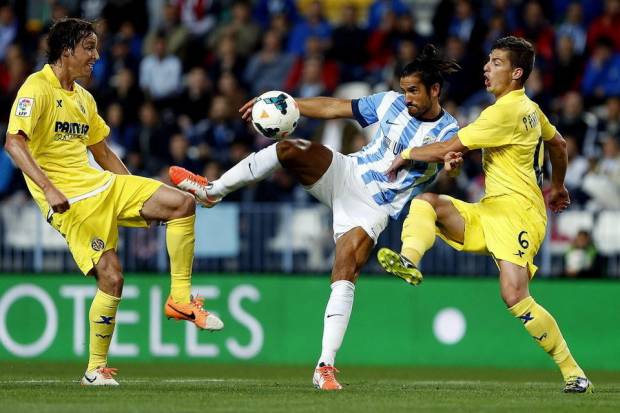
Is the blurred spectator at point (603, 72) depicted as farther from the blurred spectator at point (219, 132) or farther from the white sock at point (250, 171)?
the white sock at point (250, 171)

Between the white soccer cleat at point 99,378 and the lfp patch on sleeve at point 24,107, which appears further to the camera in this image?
the white soccer cleat at point 99,378

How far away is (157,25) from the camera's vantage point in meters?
22.5

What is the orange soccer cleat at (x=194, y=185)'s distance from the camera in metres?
11.1

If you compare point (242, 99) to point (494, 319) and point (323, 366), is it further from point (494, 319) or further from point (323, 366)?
point (323, 366)

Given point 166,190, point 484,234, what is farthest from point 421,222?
point 166,190

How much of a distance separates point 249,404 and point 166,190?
240 cm

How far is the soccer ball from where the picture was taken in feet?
36.3

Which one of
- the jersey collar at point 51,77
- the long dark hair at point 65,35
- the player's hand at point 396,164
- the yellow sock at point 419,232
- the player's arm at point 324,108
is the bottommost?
the yellow sock at point 419,232

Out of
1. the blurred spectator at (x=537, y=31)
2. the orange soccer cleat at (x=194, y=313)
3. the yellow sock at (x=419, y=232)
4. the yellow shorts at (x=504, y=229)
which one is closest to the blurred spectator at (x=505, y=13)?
the blurred spectator at (x=537, y=31)

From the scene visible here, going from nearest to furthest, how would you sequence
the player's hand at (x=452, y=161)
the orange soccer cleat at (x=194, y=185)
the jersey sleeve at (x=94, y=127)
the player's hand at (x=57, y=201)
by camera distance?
the player's hand at (x=57, y=201), the player's hand at (x=452, y=161), the orange soccer cleat at (x=194, y=185), the jersey sleeve at (x=94, y=127)

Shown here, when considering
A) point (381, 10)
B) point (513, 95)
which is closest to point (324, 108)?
point (513, 95)

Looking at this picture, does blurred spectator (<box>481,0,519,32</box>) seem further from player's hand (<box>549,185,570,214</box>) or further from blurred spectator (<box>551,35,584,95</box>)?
player's hand (<box>549,185,570,214</box>)

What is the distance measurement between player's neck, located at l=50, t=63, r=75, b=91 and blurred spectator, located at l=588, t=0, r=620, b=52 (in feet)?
35.7

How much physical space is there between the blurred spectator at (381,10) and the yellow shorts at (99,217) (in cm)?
1084
